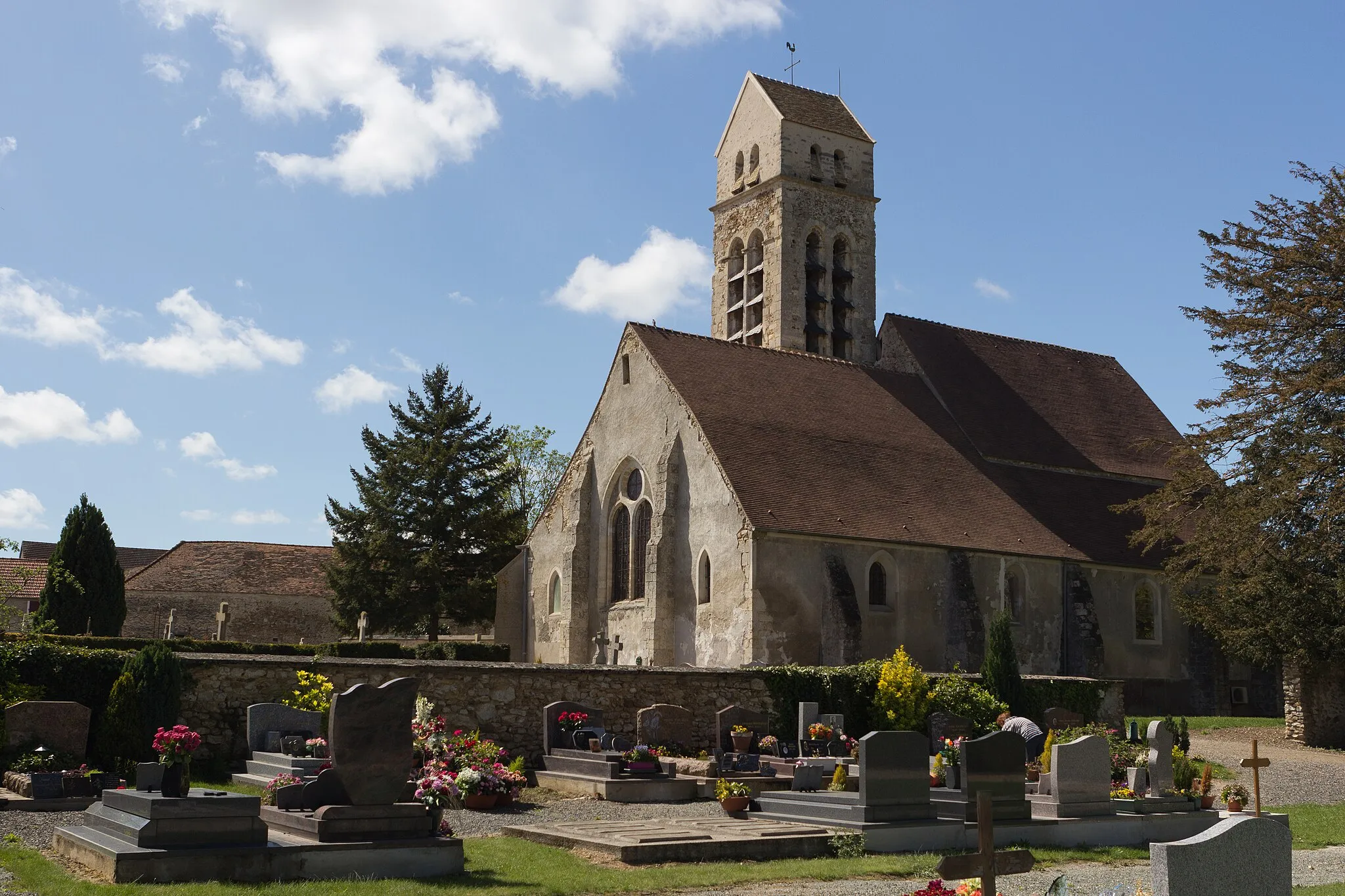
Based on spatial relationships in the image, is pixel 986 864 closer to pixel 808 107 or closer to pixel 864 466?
pixel 864 466

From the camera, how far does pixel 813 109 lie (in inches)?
1767

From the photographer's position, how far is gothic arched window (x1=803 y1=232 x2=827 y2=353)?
1714 inches

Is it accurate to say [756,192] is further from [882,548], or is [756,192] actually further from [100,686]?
[100,686]

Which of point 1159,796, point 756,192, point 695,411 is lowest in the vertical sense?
point 1159,796

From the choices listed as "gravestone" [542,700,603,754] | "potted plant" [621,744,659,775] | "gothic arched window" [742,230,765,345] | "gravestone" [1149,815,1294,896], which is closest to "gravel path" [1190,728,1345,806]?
"potted plant" [621,744,659,775]

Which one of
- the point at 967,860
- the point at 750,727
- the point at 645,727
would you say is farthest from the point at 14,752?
the point at 967,860

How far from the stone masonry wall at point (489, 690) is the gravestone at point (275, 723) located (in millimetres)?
1058

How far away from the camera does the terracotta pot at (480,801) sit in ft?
58.9

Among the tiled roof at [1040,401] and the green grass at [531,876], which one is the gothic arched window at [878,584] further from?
the green grass at [531,876]

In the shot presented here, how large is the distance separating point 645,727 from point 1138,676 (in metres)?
19.8

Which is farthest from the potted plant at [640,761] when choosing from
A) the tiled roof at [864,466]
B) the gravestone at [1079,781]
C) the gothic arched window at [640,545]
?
the gothic arched window at [640,545]

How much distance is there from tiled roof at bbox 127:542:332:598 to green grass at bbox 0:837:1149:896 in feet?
117

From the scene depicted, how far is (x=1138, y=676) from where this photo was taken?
36.8m

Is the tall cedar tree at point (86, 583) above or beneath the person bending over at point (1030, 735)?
above
